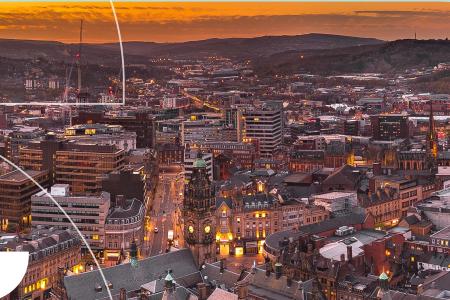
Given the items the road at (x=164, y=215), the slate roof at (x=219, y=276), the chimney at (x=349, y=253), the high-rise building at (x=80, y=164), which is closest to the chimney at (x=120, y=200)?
the road at (x=164, y=215)

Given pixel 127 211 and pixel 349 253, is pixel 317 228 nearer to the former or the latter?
pixel 349 253

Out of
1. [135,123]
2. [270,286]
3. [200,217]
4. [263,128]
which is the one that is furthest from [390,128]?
[270,286]

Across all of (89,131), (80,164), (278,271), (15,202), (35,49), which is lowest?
(278,271)

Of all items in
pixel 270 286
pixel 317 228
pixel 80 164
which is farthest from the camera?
pixel 80 164

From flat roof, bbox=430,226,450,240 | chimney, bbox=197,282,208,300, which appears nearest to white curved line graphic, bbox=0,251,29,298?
chimney, bbox=197,282,208,300

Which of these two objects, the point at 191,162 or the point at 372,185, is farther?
the point at 191,162

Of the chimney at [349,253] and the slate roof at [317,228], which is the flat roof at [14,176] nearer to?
→ the slate roof at [317,228]

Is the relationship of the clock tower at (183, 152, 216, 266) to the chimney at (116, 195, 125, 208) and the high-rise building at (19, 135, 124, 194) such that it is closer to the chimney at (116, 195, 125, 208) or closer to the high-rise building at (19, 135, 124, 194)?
the chimney at (116, 195, 125, 208)

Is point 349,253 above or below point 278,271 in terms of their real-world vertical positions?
below
